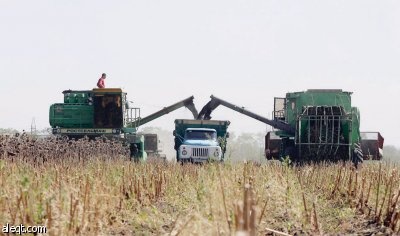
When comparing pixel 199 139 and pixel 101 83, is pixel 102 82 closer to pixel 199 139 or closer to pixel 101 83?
pixel 101 83

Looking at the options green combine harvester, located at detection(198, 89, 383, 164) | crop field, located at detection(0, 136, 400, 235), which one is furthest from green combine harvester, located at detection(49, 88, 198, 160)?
crop field, located at detection(0, 136, 400, 235)

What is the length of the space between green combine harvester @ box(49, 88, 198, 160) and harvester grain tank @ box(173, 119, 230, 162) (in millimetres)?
1628

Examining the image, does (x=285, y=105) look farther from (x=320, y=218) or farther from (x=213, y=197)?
(x=213, y=197)

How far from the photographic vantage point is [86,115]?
2145cm

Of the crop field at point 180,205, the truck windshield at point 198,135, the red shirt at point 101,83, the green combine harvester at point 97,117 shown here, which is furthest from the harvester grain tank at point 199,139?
the crop field at point 180,205

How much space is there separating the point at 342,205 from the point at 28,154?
9.78 meters

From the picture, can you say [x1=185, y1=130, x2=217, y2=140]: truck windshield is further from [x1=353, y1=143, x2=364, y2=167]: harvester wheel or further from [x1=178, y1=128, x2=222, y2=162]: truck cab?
[x1=353, y1=143, x2=364, y2=167]: harvester wheel

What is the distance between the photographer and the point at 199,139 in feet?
66.8

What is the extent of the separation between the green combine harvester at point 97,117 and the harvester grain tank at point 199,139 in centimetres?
163

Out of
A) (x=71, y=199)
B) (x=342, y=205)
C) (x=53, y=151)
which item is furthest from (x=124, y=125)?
(x=71, y=199)

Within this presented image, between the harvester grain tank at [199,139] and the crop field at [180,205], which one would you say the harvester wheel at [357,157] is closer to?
the harvester grain tank at [199,139]

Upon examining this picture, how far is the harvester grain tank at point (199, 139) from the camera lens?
1945 cm

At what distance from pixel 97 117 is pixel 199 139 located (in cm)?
406

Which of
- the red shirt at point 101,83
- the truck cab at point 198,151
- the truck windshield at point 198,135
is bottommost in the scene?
the truck cab at point 198,151
